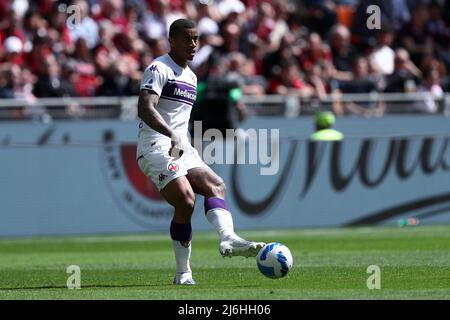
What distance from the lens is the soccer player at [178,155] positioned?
1130 centimetres

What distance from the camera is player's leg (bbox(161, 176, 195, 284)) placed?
11.3 metres

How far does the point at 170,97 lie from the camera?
11516 mm

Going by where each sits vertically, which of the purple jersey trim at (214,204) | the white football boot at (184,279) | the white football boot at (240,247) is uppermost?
the purple jersey trim at (214,204)

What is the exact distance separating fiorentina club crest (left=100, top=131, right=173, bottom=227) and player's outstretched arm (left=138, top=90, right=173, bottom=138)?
378 inches

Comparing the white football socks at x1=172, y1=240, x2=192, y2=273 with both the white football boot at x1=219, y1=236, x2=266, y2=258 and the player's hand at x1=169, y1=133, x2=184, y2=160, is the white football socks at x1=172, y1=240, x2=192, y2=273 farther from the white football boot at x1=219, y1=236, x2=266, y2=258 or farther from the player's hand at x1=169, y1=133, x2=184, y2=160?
the player's hand at x1=169, y1=133, x2=184, y2=160

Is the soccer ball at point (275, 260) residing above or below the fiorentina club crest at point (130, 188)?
below

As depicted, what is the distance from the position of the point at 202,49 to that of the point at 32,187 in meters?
4.89

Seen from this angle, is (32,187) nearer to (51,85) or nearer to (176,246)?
(51,85)

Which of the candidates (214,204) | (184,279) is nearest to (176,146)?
(214,204)

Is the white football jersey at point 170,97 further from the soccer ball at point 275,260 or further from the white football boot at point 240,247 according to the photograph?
the soccer ball at point 275,260

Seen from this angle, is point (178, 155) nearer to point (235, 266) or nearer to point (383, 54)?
point (235, 266)

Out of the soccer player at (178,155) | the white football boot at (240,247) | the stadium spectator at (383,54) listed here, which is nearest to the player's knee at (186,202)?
the soccer player at (178,155)

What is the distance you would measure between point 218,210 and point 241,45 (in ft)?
43.6

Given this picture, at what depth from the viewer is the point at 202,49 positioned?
2338 centimetres
